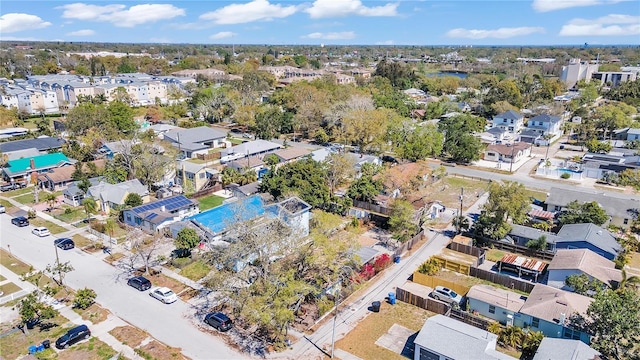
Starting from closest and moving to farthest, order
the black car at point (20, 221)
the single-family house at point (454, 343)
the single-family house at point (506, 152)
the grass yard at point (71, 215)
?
the single-family house at point (454, 343)
the black car at point (20, 221)
the grass yard at point (71, 215)
the single-family house at point (506, 152)

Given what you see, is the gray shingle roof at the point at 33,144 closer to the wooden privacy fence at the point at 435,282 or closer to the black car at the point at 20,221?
the black car at the point at 20,221

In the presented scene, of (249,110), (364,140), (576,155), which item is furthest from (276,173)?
(576,155)

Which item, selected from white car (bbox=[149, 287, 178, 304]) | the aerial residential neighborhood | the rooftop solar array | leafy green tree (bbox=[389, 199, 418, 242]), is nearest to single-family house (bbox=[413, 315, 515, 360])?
the aerial residential neighborhood

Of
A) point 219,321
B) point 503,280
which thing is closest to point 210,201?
point 219,321

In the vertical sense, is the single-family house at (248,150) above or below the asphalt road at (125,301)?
above

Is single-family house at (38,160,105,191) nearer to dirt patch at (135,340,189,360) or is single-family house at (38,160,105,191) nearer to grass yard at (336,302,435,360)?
dirt patch at (135,340,189,360)

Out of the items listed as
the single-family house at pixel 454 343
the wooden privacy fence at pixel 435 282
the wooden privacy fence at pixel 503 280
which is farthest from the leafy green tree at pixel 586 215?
the single-family house at pixel 454 343
